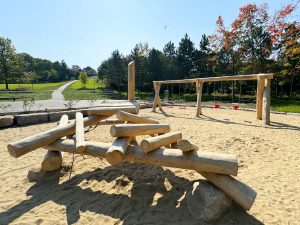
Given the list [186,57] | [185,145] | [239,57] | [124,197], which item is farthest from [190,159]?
[186,57]

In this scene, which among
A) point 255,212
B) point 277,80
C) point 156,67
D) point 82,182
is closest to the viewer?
point 255,212

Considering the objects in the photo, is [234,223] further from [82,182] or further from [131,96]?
[131,96]

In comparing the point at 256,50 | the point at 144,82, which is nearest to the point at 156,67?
the point at 144,82

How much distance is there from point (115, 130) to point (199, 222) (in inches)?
58.3

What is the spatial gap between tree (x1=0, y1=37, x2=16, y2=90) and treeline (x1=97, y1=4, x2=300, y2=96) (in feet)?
50.5

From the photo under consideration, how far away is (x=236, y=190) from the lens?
2738 mm

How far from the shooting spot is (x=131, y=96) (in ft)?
19.0

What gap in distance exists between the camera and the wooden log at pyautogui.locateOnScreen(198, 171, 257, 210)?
269 cm

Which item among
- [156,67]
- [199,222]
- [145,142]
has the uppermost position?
[156,67]

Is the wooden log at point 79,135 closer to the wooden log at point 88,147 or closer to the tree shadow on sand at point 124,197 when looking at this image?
the wooden log at point 88,147

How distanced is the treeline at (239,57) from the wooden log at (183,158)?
60.4 ft

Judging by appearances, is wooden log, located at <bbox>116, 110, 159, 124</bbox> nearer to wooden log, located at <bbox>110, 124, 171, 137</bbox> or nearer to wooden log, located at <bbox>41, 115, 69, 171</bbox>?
wooden log, located at <bbox>110, 124, 171, 137</bbox>

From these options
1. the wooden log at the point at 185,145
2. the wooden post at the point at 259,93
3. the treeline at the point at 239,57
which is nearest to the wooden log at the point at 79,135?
the wooden log at the point at 185,145

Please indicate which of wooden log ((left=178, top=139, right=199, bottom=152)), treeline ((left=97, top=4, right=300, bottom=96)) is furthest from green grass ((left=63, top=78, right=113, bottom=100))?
wooden log ((left=178, top=139, right=199, bottom=152))
